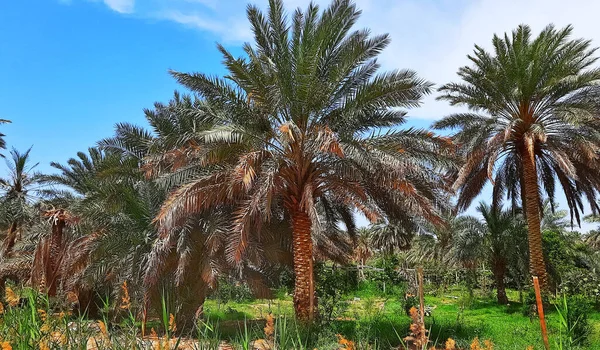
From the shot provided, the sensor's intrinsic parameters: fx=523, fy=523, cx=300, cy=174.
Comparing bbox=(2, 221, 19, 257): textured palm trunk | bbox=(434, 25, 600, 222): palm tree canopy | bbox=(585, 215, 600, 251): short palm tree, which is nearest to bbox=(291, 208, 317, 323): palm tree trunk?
bbox=(434, 25, 600, 222): palm tree canopy

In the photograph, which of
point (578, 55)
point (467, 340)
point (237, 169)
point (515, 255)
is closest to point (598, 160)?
point (578, 55)

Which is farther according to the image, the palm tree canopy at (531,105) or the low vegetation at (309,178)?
the palm tree canopy at (531,105)

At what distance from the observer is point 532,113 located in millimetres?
18500

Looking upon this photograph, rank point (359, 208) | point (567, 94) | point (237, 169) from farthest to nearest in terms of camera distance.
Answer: point (567, 94) → point (359, 208) → point (237, 169)

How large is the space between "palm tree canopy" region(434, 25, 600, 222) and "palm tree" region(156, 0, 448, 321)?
15.8 feet

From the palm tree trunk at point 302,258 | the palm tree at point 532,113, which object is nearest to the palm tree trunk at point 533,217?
the palm tree at point 532,113

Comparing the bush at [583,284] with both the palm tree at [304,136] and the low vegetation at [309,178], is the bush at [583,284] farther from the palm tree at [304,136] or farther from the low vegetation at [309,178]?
the palm tree at [304,136]

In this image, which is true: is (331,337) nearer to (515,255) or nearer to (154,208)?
(154,208)

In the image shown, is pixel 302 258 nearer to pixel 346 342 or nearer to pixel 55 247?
pixel 55 247

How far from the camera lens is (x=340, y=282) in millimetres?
Answer: 16156

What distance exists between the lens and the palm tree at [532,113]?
1723 centimetres

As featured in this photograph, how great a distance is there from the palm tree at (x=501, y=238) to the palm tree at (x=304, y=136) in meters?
12.0

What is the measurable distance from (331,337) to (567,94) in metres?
12.1

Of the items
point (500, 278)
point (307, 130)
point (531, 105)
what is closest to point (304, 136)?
point (307, 130)
